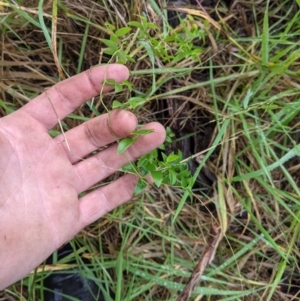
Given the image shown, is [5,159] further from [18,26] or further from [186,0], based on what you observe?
[186,0]

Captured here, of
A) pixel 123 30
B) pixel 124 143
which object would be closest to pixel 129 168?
pixel 124 143

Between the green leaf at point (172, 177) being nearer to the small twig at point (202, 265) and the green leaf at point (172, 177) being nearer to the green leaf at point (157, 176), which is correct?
the green leaf at point (157, 176)

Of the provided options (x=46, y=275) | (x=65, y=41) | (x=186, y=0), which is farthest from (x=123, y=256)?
(x=186, y=0)

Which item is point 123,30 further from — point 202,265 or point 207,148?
point 202,265

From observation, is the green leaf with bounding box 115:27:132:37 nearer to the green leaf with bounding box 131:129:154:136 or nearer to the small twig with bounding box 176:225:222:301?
the green leaf with bounding box 131:129:154:136

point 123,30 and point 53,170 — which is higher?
A: point 123,30

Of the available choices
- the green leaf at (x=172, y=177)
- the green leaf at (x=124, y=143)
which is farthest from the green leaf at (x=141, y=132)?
the green leaf at (x=172, y=177)

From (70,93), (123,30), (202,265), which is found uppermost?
(123,30)
